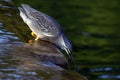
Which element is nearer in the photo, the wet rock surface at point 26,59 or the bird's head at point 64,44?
the wet rock surface at point 26,59

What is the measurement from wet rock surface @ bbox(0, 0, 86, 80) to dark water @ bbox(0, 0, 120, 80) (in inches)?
32.6

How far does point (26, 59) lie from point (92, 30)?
15245 millimetres

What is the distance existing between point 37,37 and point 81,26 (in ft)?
47.6

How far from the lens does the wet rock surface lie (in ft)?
20.1

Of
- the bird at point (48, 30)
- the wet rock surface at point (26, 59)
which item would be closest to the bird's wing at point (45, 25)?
the bird at point (48, 30)

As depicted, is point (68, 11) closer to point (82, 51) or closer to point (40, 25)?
point (82, 51)

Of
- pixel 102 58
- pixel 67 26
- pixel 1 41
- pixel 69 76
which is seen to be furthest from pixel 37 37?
pixel 67 26

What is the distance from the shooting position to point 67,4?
2625 centimetres

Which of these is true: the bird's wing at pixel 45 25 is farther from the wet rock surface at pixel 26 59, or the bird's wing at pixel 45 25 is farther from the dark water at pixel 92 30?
the dark water at pixel 92 30

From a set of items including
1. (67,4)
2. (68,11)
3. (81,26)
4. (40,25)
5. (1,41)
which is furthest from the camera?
(67,4)

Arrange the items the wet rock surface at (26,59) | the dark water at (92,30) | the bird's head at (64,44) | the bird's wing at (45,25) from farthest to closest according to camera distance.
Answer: the dark water at (92,30)
the bird's wing at (45,25)
the bird's head at (64,44)
the wet rock surface at (26,59)

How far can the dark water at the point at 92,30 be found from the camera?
16094 millimetres

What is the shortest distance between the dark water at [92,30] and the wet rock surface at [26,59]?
2.72 ft

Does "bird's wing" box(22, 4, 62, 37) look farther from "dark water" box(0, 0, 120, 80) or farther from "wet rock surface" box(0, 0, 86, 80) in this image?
"dark water" box(0, 0, 120, 80)
